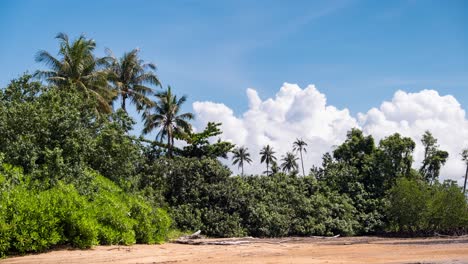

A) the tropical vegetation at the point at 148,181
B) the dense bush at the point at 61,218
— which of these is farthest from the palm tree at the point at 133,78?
the dense bush at the point at 61,218

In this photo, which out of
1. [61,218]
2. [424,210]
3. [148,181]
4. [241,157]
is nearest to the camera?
[61,218]

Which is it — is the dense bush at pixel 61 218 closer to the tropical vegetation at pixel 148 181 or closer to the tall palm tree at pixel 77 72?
the tropical vegetation at pixel 148 181

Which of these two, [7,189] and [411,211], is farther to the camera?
[411,211]

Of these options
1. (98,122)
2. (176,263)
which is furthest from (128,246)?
(98,122)

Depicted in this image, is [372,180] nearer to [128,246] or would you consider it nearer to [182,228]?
[182,228]

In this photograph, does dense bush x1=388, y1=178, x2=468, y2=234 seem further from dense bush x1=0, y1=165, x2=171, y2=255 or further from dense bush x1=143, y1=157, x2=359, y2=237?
dense bush x1=0, y1=165, x2=171, y2=255

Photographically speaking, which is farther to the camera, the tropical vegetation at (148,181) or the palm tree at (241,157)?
the palm tree at (241,157)

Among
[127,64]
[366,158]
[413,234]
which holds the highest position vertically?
[127,64]

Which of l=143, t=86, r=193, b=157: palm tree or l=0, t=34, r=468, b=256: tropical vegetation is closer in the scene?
l=0, t=34, r=468, b=256: tropical vegetation

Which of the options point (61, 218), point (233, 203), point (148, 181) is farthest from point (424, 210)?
point (61, 218)

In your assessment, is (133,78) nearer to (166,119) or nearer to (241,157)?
(166,119)

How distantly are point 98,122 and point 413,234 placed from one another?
2667cm

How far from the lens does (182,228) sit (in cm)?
2477

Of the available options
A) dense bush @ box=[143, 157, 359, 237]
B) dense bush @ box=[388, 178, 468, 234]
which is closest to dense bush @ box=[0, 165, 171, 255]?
dense bush @ box=[143, 157, 359, 237]
